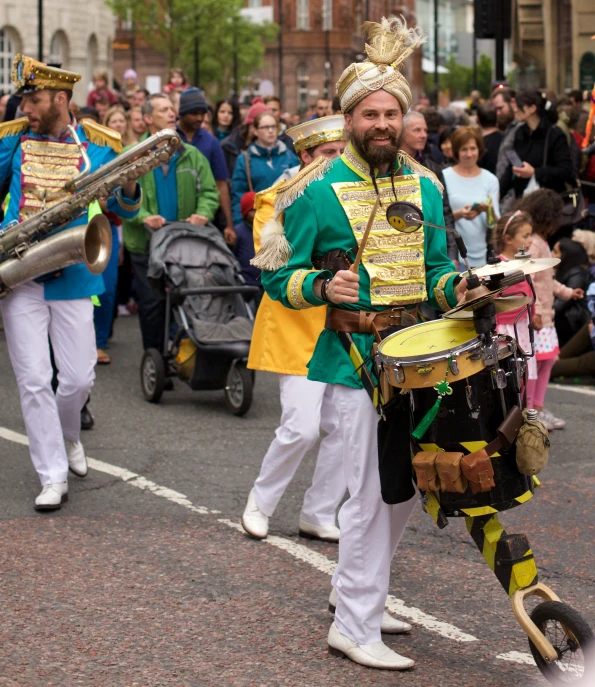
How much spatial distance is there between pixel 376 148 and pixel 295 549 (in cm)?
227

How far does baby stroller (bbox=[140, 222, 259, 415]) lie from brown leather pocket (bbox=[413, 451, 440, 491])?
504cm

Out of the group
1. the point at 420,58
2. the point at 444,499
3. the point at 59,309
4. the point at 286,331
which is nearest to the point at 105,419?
the point at 59,309

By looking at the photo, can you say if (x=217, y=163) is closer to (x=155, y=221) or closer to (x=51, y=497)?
(x=155, y=221)

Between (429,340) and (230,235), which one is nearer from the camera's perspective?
(429,340)

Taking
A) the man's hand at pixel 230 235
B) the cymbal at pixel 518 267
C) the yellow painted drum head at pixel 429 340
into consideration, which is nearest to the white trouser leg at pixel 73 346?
the yellow painted drum head at pixel 429 340

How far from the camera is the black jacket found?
12242 mm

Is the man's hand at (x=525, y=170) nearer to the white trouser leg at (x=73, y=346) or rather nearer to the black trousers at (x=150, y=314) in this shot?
the black trousers at (x=150, y=314)

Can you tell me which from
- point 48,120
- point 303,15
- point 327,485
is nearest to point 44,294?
point 48,120

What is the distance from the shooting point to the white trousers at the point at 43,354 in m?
6.89

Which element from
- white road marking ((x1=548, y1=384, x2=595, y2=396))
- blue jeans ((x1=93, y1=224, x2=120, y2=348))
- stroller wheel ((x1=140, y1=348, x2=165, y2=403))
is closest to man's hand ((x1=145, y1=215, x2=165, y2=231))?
blue jeans ((x1=93, y1=224, x2=120, y2=348))

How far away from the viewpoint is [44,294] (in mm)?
6934

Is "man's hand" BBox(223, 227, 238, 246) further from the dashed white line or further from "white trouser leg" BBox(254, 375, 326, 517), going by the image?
"white trouser leg" BBox(254, 375, 326, 517)

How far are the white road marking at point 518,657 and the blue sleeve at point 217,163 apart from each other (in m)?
7.36

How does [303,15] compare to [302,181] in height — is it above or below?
above
